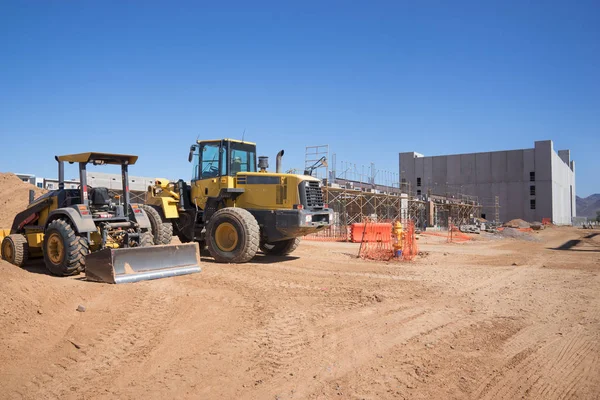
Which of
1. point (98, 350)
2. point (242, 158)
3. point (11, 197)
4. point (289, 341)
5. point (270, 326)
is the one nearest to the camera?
point (98, 350)

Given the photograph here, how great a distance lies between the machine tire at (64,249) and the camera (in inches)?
344

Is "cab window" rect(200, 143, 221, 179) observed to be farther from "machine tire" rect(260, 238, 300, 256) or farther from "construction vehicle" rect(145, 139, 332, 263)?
"machine tire" rect(260, 238, 300, 256)

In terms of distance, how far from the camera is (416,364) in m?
4.80

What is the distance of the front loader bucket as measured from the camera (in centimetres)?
791

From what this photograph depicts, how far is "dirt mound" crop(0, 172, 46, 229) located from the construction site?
7213mm

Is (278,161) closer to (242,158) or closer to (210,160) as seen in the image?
(242,158)

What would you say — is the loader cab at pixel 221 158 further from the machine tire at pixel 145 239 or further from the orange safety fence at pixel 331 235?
the orange safety fence at pixel 331 235

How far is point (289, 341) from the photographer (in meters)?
5.46

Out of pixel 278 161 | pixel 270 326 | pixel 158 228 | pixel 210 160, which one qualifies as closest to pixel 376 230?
pixel 278 161

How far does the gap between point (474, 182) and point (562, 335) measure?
5978 cm

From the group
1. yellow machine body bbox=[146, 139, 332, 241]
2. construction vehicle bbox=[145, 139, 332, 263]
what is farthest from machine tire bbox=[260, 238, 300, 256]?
yellow machine body bbox=[146, 139, 332, 241]

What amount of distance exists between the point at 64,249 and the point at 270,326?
16.7 feet

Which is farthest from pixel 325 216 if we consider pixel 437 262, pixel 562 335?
pixel 562 335

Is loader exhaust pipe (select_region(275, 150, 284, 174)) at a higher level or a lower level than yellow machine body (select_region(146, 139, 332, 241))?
higher
